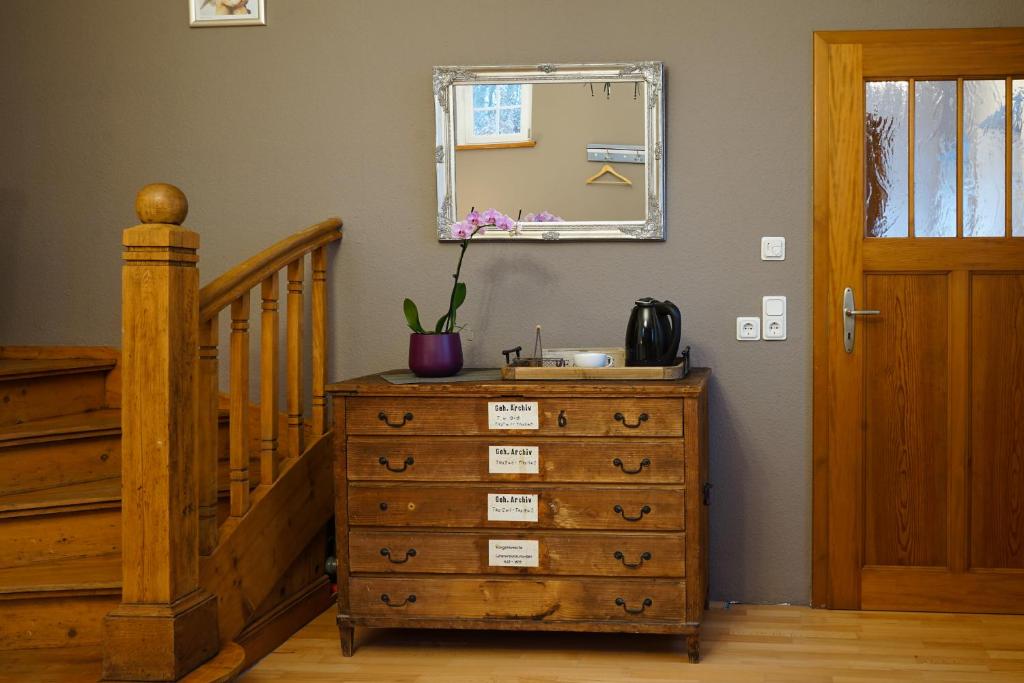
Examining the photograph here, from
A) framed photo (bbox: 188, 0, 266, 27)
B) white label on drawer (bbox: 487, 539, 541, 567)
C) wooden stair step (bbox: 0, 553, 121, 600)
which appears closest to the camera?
wooden stair step (bbox: 0, 553, 121, 600)

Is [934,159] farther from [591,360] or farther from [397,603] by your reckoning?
[397,603]

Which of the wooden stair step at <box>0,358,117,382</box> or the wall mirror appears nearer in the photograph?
the wooden stair step at <box>0,358,117,382</box>

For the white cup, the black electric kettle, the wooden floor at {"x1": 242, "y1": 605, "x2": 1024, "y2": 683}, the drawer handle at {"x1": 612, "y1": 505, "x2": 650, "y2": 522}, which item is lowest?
the wooden floor at {"x1": 242, "y1": 605, "x2": 1024, "y2": 683}

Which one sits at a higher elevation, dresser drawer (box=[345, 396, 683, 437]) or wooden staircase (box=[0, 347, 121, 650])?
dresser drawer (box=[345, 396, 683, 437])

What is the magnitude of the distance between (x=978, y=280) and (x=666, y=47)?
1.21 m

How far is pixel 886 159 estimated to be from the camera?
3.29m

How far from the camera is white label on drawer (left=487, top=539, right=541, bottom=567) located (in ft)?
9.32

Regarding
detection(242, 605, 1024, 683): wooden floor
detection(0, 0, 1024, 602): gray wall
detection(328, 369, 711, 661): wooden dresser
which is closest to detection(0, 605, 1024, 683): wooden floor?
detection(242, 605, 1024, 683): wooden floor

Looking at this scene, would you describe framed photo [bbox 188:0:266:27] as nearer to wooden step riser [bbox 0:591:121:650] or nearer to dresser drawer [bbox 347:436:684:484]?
dresser drawer [bbox 347:436:684:484]

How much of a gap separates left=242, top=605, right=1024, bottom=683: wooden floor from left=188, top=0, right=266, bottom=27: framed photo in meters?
1.98

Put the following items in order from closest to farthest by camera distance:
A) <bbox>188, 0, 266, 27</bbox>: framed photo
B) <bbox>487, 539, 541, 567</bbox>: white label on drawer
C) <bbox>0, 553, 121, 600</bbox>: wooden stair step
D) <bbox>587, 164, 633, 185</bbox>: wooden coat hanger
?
<bbox>0, 553, 121, 600</bbox>: wooden stair step, <bbox>487, 539, 541, 567</bbox>: white label on drawer, <bbox>587, 164, 633, 185</bbox>: wooden coat hanger, <bbox>188, 0, 266, 27</bbox>: framed photo

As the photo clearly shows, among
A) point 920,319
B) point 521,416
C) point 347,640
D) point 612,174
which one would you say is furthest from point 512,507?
point 920,319

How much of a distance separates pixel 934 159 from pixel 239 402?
221 centimetres

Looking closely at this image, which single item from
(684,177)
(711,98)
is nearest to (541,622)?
(684,177)
